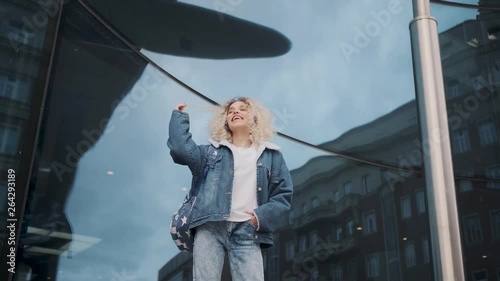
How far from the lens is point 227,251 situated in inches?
92.0

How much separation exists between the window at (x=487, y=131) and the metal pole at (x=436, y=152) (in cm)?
316

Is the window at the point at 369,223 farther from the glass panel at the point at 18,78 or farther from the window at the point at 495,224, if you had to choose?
the glass panel at the point at 18,78

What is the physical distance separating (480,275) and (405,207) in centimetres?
87

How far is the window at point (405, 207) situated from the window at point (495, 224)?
769mm

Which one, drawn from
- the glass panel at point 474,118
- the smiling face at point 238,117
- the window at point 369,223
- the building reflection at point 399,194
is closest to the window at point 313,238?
the building reflection at point 399,194

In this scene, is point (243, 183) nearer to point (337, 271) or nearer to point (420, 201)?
point (337, 271)

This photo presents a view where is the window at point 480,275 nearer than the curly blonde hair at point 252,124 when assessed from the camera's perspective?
No

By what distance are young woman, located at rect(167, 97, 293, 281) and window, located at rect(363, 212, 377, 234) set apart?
2835 millimetres

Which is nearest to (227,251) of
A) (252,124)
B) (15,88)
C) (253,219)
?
(253,219)

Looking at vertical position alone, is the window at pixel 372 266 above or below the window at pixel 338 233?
below

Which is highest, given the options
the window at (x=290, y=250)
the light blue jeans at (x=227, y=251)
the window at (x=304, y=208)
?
the window at (x=304, y=208)

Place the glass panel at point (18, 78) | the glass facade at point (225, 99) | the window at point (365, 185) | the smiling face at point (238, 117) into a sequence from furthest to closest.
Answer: the window at point (365, 185)
the glass facade at point (225, 99)
the glass panel at point (18, 78)
the smiling face at point (238, 117)

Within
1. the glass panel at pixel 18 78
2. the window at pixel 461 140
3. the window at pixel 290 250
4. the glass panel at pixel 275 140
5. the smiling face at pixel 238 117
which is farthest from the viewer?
the window at pixel 461 140

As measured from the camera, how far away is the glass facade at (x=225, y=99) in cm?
333
